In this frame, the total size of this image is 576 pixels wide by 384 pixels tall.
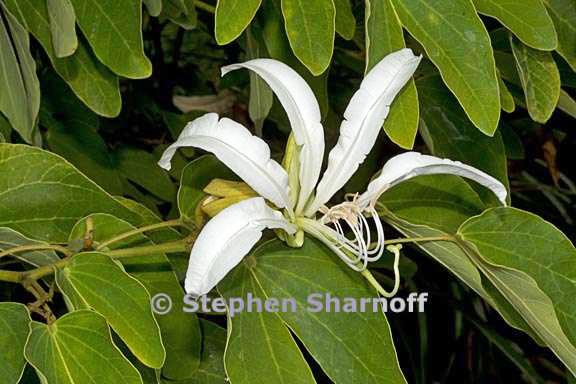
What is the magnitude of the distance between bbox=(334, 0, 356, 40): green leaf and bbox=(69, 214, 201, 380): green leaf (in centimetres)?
29

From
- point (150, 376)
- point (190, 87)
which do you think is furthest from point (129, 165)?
point (150, 376)

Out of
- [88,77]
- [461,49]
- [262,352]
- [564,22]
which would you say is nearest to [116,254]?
[262,352]

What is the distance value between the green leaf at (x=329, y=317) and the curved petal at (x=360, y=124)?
75 millimetres

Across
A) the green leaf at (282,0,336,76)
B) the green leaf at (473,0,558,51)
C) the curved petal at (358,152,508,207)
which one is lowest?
the curved petal at (358,152,508,207)

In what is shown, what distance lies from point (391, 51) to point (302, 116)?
6.0 inches

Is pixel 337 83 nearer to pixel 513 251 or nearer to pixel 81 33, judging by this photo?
pixel 81 33

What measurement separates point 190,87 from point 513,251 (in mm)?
1263

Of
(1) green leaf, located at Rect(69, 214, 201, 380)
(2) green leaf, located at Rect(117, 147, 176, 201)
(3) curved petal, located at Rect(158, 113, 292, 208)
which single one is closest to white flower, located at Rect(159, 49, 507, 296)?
(3) curved petal, located at Rect(158, 113, 292, 208)

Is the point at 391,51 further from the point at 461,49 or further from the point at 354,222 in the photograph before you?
the point at 354,222

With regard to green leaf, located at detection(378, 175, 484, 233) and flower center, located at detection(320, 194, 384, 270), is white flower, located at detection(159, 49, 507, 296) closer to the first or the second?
flower center, located at detection(320, 194, 384, 270)

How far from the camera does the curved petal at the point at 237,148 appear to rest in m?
0.92

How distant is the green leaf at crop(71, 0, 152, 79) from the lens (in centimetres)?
108

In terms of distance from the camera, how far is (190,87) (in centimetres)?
220

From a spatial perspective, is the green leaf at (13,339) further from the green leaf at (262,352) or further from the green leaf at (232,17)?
the green leaf at (232,17)
